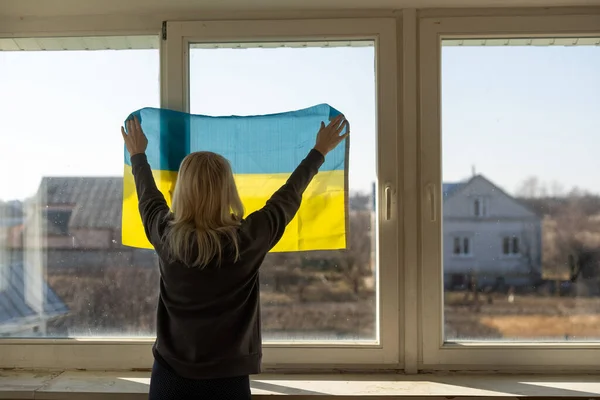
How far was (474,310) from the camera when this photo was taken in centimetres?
188

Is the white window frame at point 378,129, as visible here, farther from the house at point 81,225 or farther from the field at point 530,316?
the house at point 81,225

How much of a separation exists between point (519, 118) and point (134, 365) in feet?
5.00

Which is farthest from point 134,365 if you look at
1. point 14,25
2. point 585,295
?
point 585,295

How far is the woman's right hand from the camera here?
1690 millimetres

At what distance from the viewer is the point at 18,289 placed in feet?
6.46

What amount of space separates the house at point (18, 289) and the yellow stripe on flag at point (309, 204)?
0.58 meters

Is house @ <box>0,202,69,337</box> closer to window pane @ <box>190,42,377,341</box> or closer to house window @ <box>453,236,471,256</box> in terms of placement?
window pane @ <box>190,42,377,341</box>

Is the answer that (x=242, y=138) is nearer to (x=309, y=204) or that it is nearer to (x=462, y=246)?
(x=309, y=204)

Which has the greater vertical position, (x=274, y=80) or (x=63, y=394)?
(x=274, y=80)

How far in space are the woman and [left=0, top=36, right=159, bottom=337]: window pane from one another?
504mm

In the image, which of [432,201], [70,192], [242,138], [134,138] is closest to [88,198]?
[70,192]

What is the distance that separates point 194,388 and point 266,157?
0.73 metres

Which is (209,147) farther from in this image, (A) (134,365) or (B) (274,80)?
(A) (134,365)

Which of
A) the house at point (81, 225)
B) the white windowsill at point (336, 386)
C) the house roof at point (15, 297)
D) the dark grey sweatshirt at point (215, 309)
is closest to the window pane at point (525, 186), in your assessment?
the white windowsill at point (336, 386)
